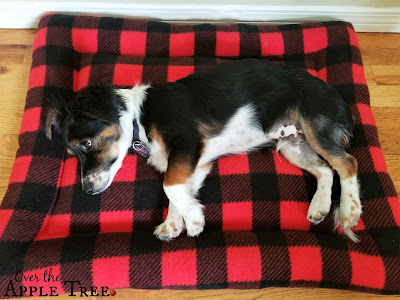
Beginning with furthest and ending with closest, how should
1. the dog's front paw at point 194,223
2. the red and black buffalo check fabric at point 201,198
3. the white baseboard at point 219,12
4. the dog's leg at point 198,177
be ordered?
the white baseboard at point 219,12
the dog's leg at point 198,177
the dog's front paw at point 194,223
the red and black buffalo check fabric at point 201,198

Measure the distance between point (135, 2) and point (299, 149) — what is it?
1962 mm

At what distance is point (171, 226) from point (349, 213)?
1.05 m

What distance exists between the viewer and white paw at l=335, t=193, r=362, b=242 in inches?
80.0

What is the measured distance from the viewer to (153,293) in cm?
205

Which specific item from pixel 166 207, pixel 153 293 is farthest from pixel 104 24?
pixel 153 293

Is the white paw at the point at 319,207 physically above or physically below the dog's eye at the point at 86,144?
below

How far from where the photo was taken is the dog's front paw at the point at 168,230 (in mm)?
2055

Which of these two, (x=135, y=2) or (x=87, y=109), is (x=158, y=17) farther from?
(x=87, y=109)

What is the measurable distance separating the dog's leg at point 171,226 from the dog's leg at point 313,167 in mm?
784

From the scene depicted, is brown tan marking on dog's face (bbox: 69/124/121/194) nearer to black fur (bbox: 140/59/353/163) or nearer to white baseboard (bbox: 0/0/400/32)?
black fur (bbox: 140/59/353/163)

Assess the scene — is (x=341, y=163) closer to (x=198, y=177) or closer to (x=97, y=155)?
(x=198, y=177)

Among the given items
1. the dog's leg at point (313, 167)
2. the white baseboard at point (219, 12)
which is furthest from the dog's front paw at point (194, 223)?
the white baseboard at point (219, 12)

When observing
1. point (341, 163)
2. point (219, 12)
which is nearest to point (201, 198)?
point (341, 163)

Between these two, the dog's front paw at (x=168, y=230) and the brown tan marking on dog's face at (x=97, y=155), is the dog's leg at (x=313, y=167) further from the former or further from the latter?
the brown tan marking on dog's face at (x=97, y=155)
